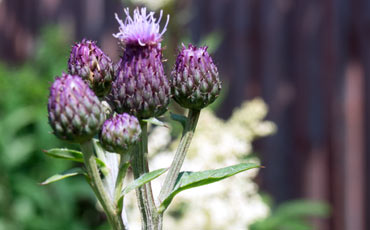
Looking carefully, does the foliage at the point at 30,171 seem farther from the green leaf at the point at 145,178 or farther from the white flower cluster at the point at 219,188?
the green leaf at the point at 145,178

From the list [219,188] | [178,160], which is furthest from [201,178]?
[219,188]

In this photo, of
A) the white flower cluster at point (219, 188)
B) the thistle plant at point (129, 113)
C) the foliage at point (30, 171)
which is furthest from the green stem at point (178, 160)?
the foliage at point (30, 171)

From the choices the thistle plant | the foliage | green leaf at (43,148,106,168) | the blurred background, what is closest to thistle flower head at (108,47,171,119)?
the thistle plant

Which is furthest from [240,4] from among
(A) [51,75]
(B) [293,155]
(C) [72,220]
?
(C) [72,220]

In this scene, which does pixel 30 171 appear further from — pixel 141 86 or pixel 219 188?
pixel 141 86

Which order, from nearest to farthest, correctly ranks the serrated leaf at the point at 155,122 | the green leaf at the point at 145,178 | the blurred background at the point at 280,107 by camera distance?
the green leaf at the point at 145,178
the serrated leaf at the point at 155,122
the blurred background at the point at 280,107

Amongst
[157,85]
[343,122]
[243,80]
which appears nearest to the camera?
[157,85]

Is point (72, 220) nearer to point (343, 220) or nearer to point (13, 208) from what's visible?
point (13, 208)
